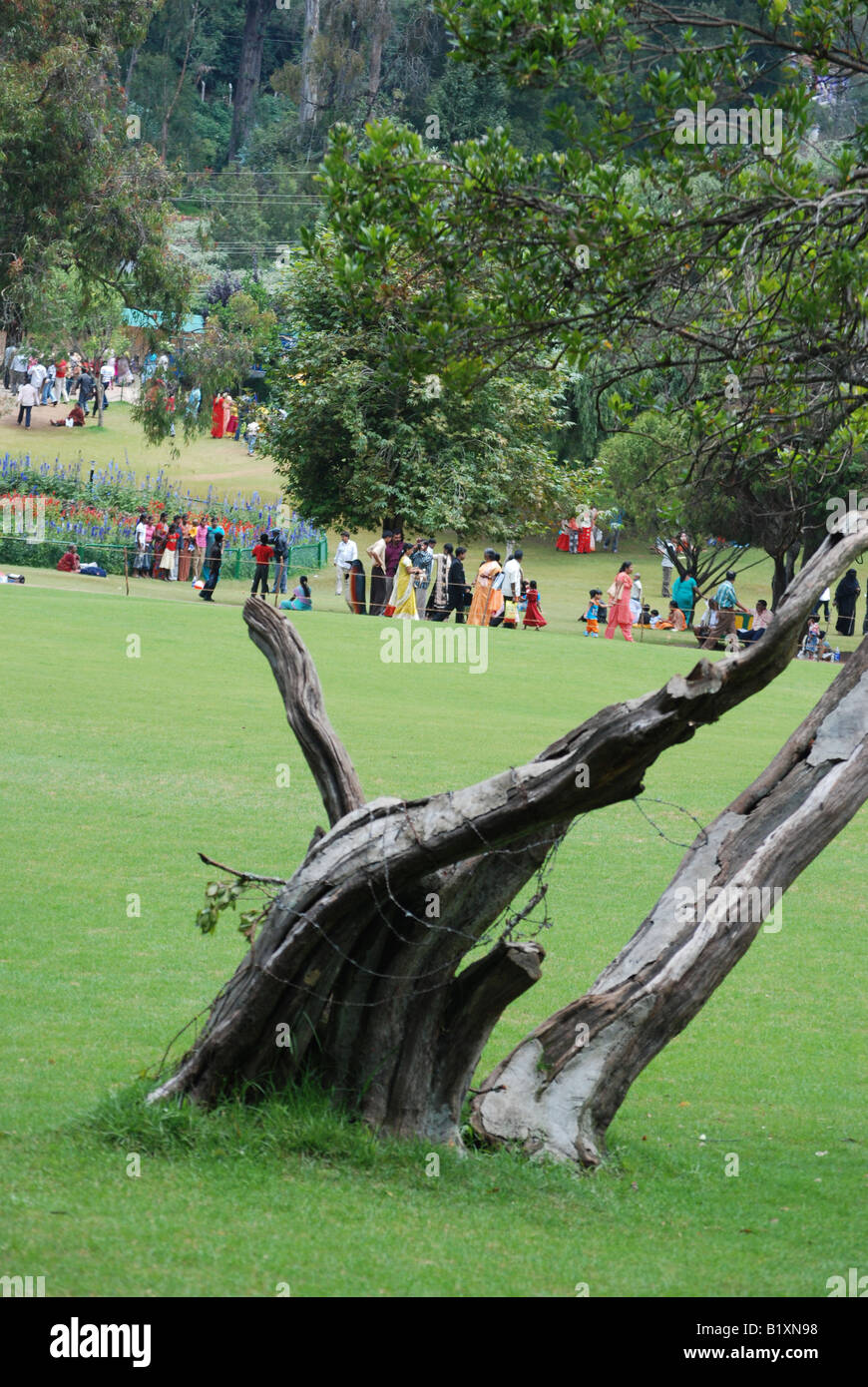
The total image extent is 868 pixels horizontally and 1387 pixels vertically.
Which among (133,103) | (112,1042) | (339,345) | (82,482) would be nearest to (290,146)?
(133,103)

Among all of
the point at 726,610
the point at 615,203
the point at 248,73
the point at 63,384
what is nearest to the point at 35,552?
the point at 726,610

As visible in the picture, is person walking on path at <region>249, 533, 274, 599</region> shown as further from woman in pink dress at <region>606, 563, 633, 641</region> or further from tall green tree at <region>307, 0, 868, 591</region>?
tall green tree at <region>307, 0, 868, 591</region>

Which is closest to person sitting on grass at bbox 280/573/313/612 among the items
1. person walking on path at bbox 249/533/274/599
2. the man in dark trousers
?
person walking on path at bbox 249/533/274/599

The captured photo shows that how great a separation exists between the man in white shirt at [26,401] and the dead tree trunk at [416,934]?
5820 cm

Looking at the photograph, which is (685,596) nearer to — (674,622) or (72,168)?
(674,622)

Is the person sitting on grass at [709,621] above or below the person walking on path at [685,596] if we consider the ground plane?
below

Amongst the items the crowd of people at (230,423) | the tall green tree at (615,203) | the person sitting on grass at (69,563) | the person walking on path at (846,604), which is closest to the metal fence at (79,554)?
the person sitting on grass at (69,563)

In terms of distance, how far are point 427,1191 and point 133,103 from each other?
9369 centimetres

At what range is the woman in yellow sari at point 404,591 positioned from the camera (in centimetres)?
3303

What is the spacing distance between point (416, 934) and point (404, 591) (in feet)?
91.2

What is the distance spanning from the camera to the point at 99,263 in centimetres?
3148

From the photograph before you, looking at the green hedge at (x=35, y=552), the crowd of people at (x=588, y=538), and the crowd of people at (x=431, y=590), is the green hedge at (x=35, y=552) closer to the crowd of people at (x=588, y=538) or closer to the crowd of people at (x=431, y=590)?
the crowd of people at (x=431, y=590)

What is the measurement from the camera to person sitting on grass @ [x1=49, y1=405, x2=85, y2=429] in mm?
63125

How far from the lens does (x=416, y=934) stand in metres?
6.29
